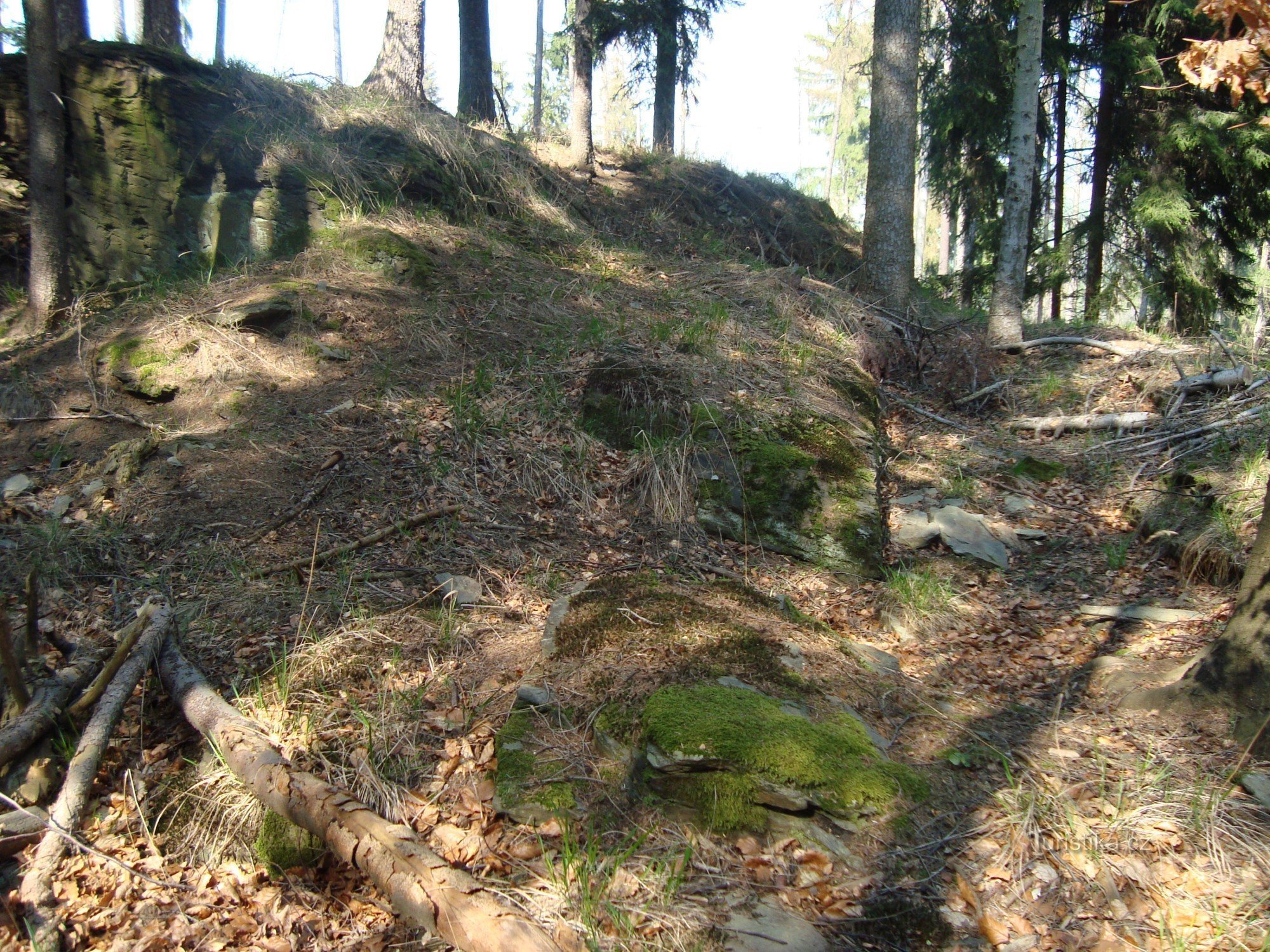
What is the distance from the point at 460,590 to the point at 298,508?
1276mm

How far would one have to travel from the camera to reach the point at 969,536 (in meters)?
5.64

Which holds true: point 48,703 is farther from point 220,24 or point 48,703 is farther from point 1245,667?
point 220,24

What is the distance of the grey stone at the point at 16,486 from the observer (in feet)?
15.0

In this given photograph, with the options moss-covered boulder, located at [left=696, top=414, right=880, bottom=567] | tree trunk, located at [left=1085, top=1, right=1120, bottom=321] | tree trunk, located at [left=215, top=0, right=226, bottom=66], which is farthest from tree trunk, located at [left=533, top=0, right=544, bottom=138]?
moss-covered boulder, located at [left=696, top=414, right=880, bottom=567]

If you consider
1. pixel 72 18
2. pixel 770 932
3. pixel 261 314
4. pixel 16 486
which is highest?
pixel 72 18

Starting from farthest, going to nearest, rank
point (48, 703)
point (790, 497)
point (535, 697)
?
point (790, 497) → point (535, 697) → point (48, 703)

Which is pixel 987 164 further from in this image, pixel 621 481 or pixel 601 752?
pixel 601 752

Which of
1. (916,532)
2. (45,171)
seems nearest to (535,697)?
(916,532)

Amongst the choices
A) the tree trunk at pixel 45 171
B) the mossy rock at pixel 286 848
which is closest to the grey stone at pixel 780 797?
the mossy rock at pixel 286 848

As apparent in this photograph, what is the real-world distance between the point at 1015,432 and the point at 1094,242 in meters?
5.68

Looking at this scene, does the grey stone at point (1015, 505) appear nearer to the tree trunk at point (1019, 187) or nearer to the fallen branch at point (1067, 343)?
the fallen branch at point (1067, 343)

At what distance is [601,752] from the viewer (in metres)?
3.01

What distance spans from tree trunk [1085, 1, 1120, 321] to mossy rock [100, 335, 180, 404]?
11632 millimetres

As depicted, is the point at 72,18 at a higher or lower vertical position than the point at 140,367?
higher
